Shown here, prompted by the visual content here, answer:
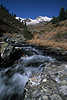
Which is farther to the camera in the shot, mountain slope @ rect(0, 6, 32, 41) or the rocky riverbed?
mountain slope @ rect(0, 6, 32, 41)

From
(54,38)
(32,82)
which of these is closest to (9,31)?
(54,38)

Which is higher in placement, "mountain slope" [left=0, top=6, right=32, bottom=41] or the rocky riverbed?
"mountain slope" [left=0, top=6, right=32, bottom=41]

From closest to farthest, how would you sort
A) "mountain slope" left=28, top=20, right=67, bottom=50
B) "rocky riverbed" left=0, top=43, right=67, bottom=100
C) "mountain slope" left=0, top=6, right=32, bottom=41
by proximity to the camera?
"rocky riverbed" left=0, top=43, right=67, bottom=100
"mountain slope" left=28, top=20, right=67, bottom=50
"mountain slope" left=0, top=6, right=32, bottom=41

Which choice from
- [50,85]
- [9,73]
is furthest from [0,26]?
[50,85]

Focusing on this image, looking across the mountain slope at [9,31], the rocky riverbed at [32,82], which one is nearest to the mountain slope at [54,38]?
the mountain slope at [9,31]

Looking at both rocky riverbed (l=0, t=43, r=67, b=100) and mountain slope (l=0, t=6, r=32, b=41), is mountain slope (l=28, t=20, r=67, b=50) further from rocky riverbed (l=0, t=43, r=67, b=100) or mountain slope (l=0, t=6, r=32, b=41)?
rocky riverbed (l=0, t=43, r=67, b=100)

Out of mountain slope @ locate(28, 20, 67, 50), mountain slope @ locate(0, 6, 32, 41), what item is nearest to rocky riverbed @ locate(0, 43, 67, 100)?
mountain slope @ locate(28, 20, 67, 50)

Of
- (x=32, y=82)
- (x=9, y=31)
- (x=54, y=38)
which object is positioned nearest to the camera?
(x=32, y=82)

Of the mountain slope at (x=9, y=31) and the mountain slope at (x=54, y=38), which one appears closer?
the mountain slope at (x=54, y=38)

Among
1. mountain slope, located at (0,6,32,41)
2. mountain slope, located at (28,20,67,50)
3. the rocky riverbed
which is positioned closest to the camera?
the rocky riverbed

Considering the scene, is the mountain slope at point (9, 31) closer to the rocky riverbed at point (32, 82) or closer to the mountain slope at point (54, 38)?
the mountain slope at point (54, 38)

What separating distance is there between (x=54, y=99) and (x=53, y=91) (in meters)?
0.20

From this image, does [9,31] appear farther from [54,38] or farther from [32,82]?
[32,82]

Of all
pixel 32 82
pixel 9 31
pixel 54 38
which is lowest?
pixel 32 82
